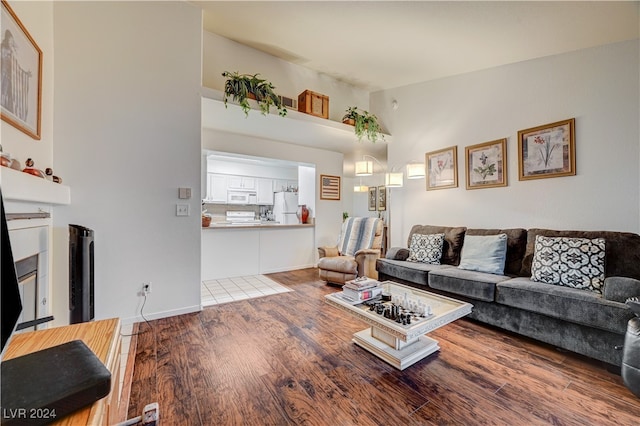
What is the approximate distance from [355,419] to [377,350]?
2.06ft

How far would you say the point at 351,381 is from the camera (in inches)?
64.3

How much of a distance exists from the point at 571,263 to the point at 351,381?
211 cm

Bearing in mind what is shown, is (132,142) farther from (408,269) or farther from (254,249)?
(408,269)

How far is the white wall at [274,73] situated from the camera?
3295 millimetres

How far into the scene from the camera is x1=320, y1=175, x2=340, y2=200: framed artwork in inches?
197

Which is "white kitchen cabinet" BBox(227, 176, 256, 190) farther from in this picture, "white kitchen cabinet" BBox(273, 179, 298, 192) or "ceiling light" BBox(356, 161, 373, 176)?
"ceiling light" BBox(356, 161, 373, 176)

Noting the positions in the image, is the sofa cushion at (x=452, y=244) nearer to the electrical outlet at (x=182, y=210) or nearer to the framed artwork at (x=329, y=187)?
the framed artwork at (x=329, y=187)

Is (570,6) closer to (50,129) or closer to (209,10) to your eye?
(209,10)

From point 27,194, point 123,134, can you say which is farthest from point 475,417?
point 123,134

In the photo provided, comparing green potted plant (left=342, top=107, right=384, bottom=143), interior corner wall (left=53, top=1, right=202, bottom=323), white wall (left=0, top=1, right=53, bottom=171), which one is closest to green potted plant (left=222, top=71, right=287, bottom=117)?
interior corner wall (left=53, top=1, right=202, bottom=323)

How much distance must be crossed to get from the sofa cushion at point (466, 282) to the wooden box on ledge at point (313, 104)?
2.59m

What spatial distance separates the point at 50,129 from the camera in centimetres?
212

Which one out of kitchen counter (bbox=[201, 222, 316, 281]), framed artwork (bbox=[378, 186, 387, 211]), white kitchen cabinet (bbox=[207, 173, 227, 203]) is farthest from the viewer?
framed artwork (bbox=[378, 186, 387, 211])

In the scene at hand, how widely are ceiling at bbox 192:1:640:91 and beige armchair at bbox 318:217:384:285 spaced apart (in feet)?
7.78
